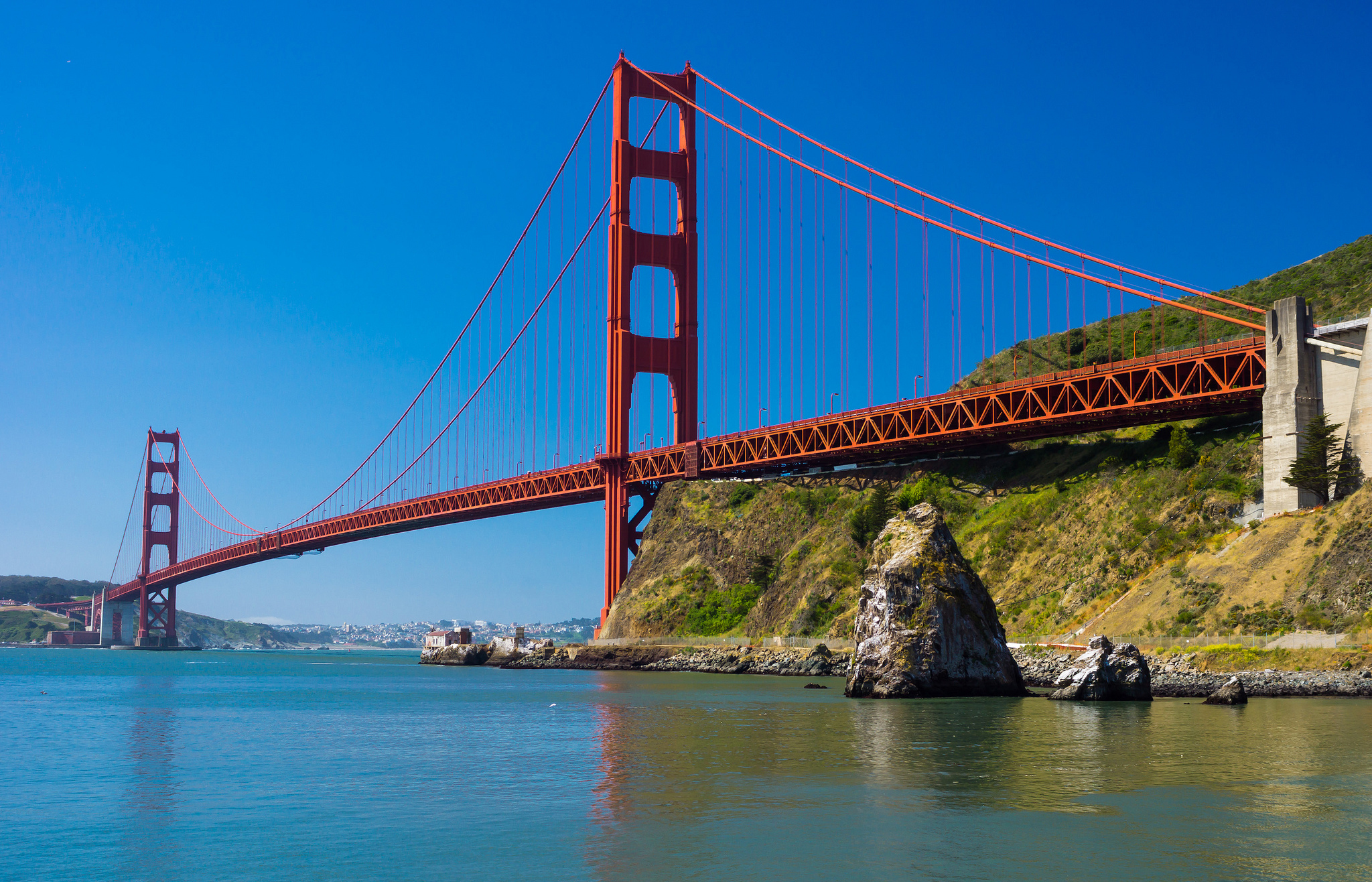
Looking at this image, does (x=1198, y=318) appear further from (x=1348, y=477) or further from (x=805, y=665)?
(x=805, y=665)

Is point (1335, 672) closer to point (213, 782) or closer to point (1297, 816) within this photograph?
point (1297, 816)

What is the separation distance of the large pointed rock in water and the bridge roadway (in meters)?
21.0

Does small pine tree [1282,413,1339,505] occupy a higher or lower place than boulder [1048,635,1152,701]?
higher

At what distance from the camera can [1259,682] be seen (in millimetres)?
41094

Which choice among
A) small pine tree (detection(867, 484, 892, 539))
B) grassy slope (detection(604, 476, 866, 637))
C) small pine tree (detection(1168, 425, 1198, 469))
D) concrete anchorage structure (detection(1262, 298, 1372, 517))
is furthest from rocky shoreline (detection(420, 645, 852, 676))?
concrete anchorage structure (detection(1262, 298, 1372, 517))

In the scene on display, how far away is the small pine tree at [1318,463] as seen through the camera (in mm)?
49250

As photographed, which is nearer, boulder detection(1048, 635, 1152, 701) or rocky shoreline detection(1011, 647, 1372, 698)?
rocky shoreline detection(1011, 647, 1372, 698)

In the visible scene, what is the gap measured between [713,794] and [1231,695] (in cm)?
2400

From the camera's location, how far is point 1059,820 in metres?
17.5

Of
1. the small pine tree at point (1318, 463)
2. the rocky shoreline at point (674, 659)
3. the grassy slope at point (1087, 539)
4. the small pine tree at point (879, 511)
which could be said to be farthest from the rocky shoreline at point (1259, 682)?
the small pine tree at point (879, 511)

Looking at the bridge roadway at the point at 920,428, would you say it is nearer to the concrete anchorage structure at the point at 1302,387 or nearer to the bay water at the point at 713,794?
the concrete anchorage structure at the point at 1302,387

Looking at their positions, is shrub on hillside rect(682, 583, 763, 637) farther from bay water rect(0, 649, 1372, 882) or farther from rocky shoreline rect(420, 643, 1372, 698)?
bay water rect(0, 649, 1372, 882)

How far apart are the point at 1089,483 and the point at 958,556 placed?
2506 centimetres

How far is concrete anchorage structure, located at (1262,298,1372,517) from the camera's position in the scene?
50281 millimetres
